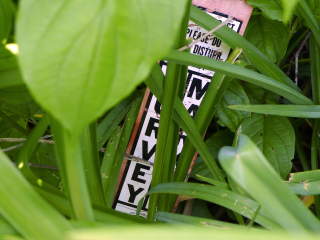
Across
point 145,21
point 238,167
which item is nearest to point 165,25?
point 145,21

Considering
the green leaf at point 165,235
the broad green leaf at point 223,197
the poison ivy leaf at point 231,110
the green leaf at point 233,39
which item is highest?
the green leaf at point 233,39

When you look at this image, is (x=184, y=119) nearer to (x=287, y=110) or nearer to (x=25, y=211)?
(x=287, y=110)

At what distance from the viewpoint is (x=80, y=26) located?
0.86 feet

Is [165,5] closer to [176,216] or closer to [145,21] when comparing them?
[145,21]

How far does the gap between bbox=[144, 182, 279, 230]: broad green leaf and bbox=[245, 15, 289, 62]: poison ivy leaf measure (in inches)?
15.1

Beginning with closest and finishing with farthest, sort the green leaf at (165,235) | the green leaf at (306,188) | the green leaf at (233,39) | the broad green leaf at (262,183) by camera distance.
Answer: the green leaf at (165,235) → the broad green leaf at (262,183) → the green leaf at (306,188) → the green leaf at (233,39)

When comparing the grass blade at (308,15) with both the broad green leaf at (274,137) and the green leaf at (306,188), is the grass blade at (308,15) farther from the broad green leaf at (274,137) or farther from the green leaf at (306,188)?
the green leaf at (306,188)

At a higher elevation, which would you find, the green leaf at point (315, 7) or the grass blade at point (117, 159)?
the green leaf at point (315, 7)

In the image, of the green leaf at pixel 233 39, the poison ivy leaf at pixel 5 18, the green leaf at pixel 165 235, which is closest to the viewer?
the green leaf at pixel 165 235

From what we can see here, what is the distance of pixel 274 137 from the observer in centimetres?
74

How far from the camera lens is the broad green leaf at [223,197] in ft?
1.60

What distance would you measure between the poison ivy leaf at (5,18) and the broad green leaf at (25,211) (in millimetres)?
196

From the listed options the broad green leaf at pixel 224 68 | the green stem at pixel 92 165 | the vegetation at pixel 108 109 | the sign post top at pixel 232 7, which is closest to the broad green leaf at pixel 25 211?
the vegetation at pixel 108 109

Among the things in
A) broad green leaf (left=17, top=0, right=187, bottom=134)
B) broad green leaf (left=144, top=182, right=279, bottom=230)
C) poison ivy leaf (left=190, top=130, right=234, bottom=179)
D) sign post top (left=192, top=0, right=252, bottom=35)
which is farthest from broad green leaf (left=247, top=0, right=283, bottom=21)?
broad green leaf (left=17, top=0, right=187, bottom=134)
